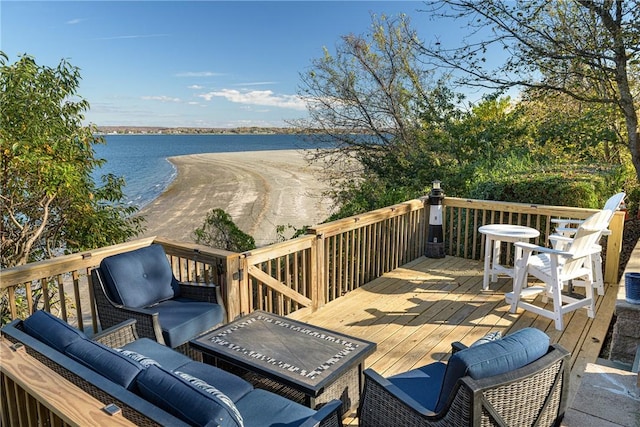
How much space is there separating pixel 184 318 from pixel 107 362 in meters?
1.42

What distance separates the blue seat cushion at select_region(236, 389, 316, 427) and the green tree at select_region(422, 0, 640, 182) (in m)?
5.30

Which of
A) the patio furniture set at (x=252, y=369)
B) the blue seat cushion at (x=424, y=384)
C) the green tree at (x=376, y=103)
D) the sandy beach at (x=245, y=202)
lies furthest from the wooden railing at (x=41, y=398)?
the sandy beach at (x=245, y=202)

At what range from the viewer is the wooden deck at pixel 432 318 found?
11.2 ft

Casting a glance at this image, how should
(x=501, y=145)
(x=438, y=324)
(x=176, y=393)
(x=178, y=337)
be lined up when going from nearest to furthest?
(x=176, y=393) → (x=178, y=337) → (x=438, y=324) → (x=501, y=145)

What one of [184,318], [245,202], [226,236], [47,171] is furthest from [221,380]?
[245,202]

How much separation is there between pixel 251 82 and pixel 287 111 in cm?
2295

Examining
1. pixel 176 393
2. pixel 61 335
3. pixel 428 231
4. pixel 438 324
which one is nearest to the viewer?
pixel 176 393

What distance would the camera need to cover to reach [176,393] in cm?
152

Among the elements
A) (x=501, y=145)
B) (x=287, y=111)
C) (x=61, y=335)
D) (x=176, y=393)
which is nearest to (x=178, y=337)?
(x=61, y=335)

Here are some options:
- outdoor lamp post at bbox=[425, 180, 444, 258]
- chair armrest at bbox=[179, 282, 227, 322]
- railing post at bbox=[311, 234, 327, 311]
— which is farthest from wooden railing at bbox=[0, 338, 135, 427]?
outdoor lamp post at bbox=[425, 180, 444, 258]

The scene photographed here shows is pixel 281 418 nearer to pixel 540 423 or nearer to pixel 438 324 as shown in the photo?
pixel 540 423

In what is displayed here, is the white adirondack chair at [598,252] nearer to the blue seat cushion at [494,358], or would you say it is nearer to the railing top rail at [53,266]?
the blue seat cushion at [494,358]

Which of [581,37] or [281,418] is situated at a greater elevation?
[581,37]

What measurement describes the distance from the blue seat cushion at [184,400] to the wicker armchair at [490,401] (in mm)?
786
